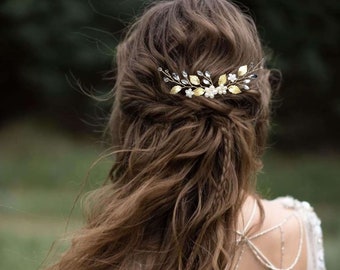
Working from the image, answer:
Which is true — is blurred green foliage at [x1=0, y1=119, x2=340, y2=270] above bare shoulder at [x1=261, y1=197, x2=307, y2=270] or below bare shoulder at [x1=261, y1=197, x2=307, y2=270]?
above

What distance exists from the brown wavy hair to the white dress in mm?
43

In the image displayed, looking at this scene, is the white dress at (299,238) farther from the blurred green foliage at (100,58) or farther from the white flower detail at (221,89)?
the blurred green foliage at (100,58)

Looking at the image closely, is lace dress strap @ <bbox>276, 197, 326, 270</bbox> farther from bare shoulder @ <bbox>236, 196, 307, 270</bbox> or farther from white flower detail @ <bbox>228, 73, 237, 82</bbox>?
white flower detail @ <bbox>228, 73, 237, 82</bbox>

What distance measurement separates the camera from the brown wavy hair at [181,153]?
154cm

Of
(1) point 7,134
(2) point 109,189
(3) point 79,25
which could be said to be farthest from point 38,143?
(2) point 109,189

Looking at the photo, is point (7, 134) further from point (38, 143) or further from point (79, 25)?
point (79, 25)

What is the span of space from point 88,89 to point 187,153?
326 inches

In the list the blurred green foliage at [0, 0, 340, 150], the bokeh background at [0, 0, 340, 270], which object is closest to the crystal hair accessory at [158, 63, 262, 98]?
the bokeh background at [0, 0, 340, 270]

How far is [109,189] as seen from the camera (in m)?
1.69

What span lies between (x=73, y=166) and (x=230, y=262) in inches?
283

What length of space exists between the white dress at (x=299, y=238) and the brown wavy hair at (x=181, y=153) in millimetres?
43

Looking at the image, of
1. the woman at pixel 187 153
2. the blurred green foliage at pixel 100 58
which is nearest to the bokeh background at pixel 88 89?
the blurred green foliage at pixel 100 58

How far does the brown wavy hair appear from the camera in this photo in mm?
1545

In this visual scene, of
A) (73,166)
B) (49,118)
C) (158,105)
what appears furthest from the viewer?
(49,118)
